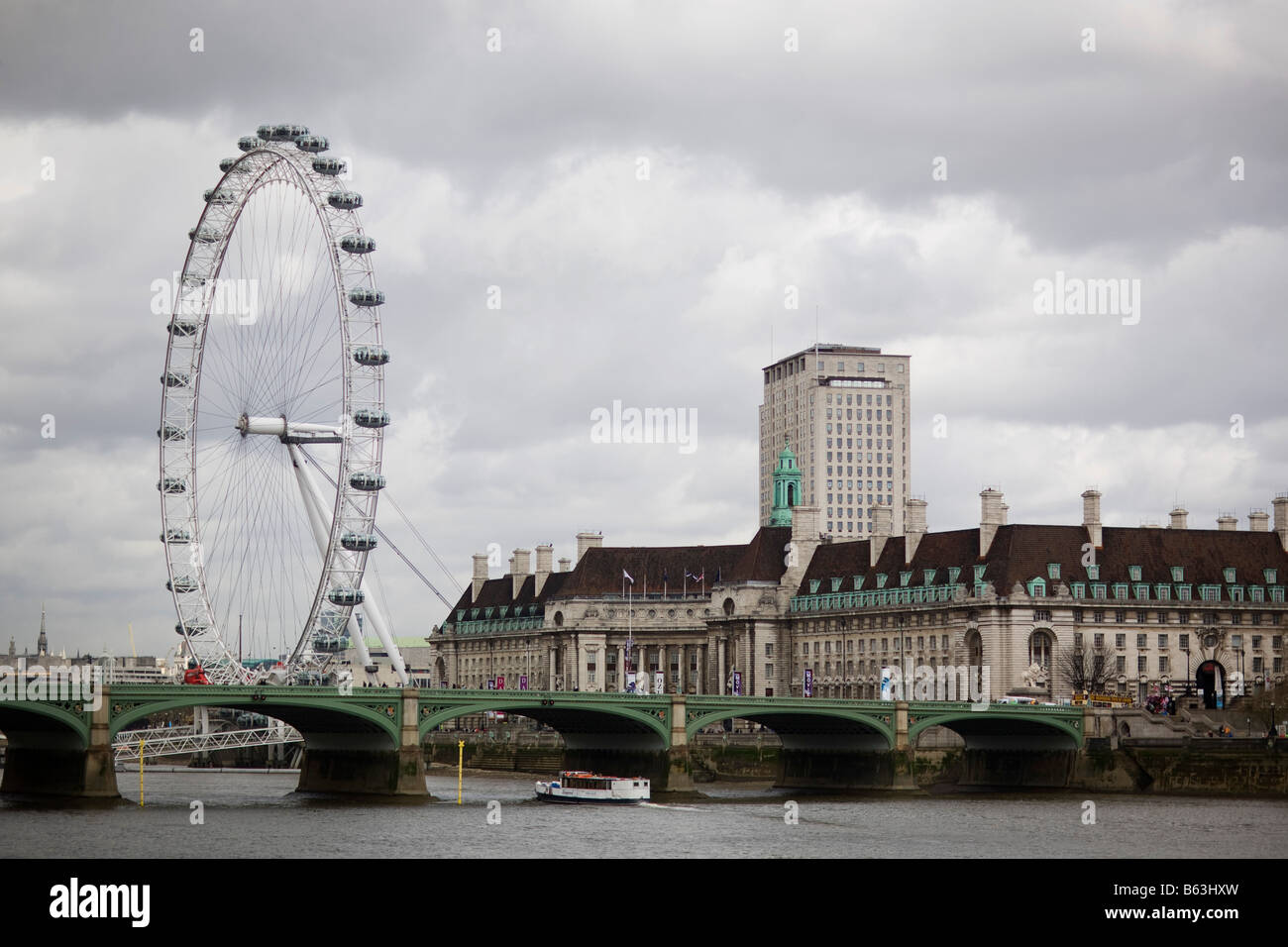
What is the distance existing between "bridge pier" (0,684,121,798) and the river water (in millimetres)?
1724

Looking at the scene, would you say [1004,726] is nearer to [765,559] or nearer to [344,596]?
[344,596]

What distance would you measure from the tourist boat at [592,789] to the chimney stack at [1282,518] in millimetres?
62473

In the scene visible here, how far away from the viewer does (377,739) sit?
341ft

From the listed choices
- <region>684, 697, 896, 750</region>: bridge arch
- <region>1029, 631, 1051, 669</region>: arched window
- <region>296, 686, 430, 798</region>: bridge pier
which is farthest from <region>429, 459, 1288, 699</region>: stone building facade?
<region>296, 686, 430, 798</region>: bridge pier

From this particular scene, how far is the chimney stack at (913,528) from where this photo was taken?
157125mm

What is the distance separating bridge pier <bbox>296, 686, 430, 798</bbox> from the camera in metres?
100

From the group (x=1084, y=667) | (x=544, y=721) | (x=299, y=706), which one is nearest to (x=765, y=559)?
(x=1084, y=667)

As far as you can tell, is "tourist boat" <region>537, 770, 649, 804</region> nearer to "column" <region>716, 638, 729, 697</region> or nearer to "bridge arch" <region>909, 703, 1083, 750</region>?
"bridge arch" <region>909, 703, 1083, 750</region>

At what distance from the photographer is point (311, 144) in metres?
103
